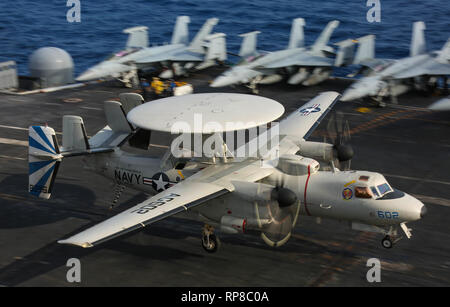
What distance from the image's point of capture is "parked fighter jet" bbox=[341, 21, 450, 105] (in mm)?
53125

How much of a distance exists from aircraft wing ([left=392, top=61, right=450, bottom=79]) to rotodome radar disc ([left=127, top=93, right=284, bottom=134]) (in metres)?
30.5

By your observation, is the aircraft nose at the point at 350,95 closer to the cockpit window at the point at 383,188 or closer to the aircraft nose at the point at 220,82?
the aircraft nose at the point at 220,82

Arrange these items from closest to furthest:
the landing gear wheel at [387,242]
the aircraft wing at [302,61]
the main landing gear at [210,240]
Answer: the landing gear wheel at [387,242], the main landing gear at [210,240], the aircraft wing at [302,61]

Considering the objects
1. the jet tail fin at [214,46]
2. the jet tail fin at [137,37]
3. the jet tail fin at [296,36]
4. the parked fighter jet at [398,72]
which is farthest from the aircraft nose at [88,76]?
the parked fighter jet at [398,72]

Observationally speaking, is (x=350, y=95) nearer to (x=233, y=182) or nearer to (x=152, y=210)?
(x=233, y=182)

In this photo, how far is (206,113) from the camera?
26.5 meters

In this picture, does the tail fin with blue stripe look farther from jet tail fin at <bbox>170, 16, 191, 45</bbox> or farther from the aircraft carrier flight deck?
jet tail fin at <bbox>170, 16, 191, 45</bbox>

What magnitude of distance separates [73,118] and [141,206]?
8.41 metres

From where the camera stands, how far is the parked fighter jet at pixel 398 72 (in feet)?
174

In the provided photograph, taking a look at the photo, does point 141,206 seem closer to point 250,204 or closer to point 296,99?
point 250,204

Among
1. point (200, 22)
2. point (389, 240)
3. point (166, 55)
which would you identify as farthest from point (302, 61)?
point (200, 22)

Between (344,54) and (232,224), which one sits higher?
(344,54)

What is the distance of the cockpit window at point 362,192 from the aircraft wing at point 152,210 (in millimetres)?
5996

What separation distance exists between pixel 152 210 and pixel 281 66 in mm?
36996
